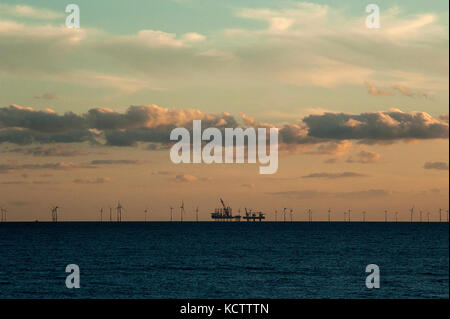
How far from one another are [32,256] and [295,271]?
73.2 m

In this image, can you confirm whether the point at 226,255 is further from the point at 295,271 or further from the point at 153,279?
the point at 153,279

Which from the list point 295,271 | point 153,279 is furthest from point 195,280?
point 295,271

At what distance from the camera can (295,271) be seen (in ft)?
370

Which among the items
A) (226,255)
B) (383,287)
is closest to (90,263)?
(226,255)
